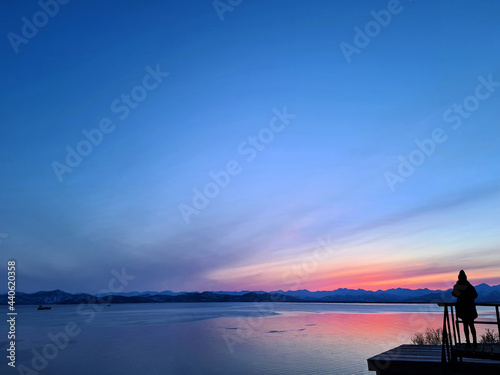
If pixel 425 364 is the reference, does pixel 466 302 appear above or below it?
above

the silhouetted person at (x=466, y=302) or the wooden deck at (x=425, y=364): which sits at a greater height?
the silhouetted person at (x=466, y=302)

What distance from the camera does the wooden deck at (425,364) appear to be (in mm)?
12148

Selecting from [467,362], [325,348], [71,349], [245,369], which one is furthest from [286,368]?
[71,349]

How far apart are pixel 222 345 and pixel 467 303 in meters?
41.1

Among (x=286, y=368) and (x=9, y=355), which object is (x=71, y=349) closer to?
(x=9, y=355)

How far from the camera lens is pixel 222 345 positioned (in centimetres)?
4791

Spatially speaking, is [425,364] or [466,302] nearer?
[466,302]

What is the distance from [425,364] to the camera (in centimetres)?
1263

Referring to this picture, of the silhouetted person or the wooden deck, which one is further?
the wooden deck

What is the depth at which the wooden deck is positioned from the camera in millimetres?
12148

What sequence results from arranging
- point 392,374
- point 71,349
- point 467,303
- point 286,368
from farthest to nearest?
point 71,349 → point 286,368 → point 392,374 → point 467,303

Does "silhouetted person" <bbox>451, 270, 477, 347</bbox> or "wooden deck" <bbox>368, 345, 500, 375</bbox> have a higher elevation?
"silhouetted person" <bbox>451, 270, 477, 347</bbox>

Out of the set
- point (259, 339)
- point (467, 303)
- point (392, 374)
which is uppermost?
point (467, 303)

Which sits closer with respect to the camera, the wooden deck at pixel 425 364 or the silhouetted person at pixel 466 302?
the silhouetted person at pixel 466 302
